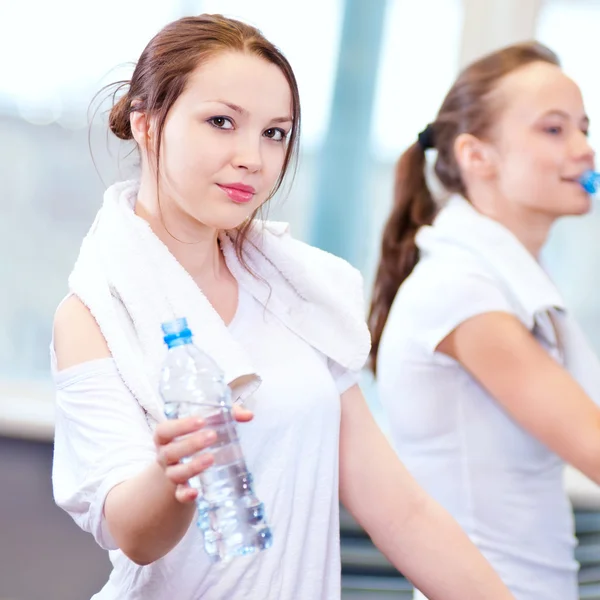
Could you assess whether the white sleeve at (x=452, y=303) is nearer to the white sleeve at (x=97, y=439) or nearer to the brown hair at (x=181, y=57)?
the brown hair at (x=181, y=57)

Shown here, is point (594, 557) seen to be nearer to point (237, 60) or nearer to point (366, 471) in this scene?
point (366, 471)

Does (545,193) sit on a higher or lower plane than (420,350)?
higher

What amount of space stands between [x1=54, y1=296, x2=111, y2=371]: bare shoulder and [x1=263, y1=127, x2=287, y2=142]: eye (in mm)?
289

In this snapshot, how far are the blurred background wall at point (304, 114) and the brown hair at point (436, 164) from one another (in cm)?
81

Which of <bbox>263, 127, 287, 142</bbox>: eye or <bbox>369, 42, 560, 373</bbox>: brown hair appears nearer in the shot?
<bbox>263, 127, 287, 142</bbox>: eye

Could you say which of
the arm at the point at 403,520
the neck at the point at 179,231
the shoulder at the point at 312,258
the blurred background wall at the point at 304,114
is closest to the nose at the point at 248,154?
the neck at the point at 179,231

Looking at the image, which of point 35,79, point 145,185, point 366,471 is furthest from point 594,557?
point 35,79

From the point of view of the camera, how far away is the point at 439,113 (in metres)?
1.85

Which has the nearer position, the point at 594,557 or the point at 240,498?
the point at 240,498

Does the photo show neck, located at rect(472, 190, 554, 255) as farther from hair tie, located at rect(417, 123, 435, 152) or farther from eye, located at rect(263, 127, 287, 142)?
eye, located at rect(263, 127, 287, 142)

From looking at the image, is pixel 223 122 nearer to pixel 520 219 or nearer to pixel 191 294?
pixel 191 294

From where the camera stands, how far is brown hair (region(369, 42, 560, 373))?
176cm

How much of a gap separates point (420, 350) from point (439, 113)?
1.65 feet

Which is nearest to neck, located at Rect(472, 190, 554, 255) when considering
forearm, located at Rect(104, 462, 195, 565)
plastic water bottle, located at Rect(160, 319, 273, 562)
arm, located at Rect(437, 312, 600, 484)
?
arm, located at Rect(437, 312, 600, 484)
